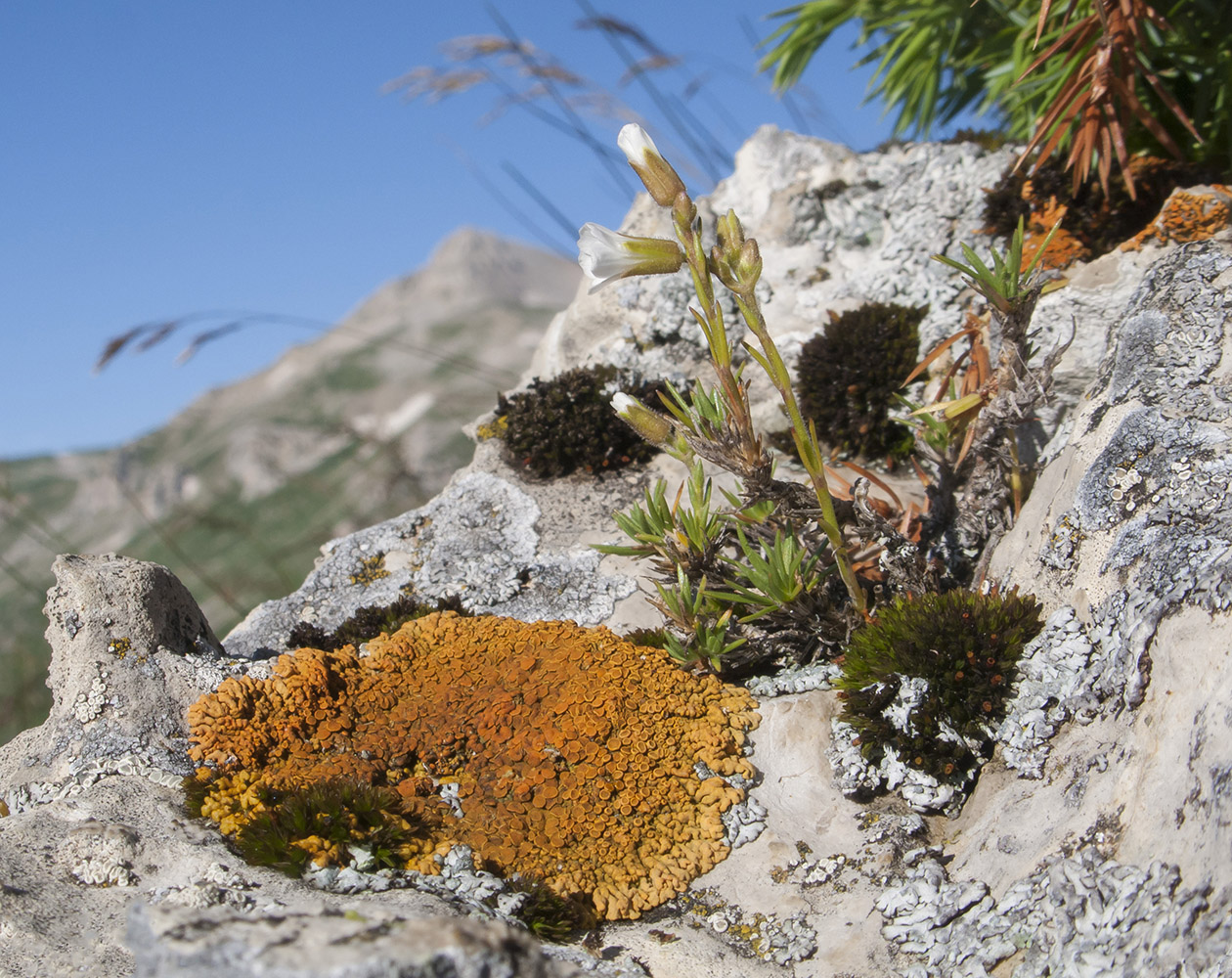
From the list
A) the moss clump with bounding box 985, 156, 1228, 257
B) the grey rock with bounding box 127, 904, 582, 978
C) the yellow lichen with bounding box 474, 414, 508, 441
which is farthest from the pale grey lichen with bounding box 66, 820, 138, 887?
the moss clump with bounding box 985, 156, 1228, 257

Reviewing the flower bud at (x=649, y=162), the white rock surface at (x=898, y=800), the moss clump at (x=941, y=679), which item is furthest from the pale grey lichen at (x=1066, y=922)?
the flower bud at (x=649, y=162)

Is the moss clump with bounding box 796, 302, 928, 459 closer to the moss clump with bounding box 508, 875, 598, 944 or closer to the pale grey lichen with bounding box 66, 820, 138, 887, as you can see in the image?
the moss clump with bounding box 508, 875, 598, 944

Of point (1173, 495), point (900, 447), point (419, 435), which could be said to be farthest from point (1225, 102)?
point (419, 435)

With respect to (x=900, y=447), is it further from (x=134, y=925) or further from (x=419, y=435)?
(x=419, y=435)

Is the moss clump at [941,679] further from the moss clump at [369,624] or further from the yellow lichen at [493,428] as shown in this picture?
the yellow lichen at [493,428]

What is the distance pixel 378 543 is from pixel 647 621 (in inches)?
90.6

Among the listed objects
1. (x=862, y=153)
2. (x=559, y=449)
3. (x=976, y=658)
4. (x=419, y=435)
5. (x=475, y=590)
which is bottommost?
(x=976, y=658)

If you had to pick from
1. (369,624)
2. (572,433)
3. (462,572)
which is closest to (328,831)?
(369,624)

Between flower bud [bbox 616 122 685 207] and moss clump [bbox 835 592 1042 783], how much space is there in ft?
7.82

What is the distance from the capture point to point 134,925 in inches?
92.7

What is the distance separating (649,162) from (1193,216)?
4578mm

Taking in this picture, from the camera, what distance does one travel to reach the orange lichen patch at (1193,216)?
580cm

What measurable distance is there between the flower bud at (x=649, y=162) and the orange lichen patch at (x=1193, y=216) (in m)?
4.35

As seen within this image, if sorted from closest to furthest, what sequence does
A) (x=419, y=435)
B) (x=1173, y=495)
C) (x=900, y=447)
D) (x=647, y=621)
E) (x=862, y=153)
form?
(x=1173, y=495) < (x=647, y=621) < (x=900, y=447) < (x=862, y=153) < (x=419, y=435)
